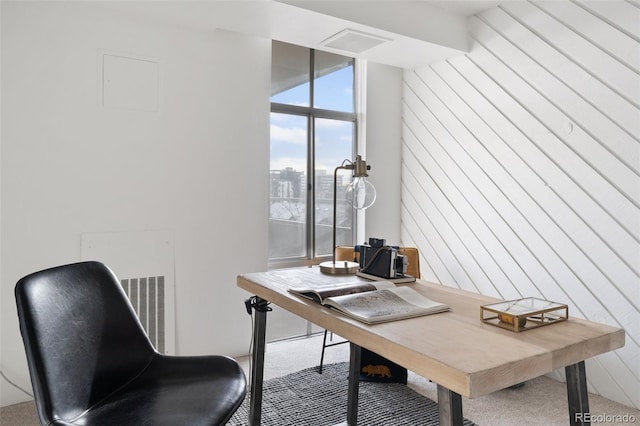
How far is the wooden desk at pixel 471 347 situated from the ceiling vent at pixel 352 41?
6.39ft

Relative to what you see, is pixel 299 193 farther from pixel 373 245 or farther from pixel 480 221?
pixel 373 245

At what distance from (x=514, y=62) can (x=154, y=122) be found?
2393 millimetres

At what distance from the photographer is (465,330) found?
1181 millimetres

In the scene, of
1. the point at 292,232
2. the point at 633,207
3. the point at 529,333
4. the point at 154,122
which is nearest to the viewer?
the point at 529,333

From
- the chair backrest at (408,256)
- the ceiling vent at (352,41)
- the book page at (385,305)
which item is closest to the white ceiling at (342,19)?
the ceiling vent at (352,41)

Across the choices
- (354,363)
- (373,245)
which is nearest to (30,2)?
(373,245)

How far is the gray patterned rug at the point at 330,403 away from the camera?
2.21 meters

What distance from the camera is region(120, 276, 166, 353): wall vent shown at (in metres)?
2.68

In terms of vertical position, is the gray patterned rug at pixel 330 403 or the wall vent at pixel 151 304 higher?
the wall vent at pixel 151 304

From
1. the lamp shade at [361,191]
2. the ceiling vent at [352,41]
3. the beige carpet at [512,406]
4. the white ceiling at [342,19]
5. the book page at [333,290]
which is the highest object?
the white ceiling at [342,19]

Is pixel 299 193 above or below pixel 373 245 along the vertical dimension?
above

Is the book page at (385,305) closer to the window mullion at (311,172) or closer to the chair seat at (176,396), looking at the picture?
the chair seat at (176,396)

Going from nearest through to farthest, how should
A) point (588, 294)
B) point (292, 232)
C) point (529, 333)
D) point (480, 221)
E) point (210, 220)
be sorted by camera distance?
point (529, 333), point (588, 294), point (210, 220), point (480, 221), point (292, 232)

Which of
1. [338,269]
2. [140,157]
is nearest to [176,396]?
[338,269]
